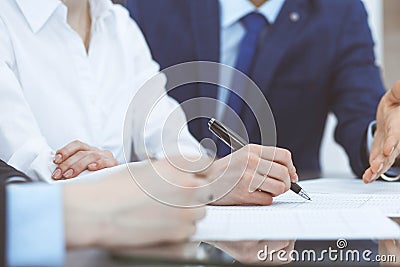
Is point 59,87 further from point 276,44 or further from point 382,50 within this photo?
point 382,50

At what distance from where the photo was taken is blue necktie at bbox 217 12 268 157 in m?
1.53

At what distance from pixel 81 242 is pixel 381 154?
0.64 metres

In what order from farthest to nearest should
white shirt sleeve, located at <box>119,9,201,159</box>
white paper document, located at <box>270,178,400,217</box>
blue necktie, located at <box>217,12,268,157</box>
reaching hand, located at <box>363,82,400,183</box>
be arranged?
1. blue necktie, located at <box>217,12,268,157</box>
2. white shirt sleeve, located at <box>119,9,201,159</box>
3. reaching hand, located at <box>363,82,400,183</box>
4. white paper document, located at <box>270,178,400,217</box>

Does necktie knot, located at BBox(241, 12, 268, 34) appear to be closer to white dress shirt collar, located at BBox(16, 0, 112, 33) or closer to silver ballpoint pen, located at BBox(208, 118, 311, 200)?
white dress shirt collar, located at BBox(16, 0, 112, 33)

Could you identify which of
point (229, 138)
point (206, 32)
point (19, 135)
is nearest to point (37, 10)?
point (19, 135)

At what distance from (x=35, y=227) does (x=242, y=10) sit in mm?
1098

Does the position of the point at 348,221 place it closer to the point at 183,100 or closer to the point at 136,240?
the point at 136,240

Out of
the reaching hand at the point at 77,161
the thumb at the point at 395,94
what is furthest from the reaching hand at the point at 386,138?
the reaching hand at the point at 77,161

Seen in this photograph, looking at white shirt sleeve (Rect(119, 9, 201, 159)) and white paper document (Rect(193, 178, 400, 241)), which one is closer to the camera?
white paper document (Rect(193, 178, 400, 241))

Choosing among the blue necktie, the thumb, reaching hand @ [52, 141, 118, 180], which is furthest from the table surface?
the blue necktie

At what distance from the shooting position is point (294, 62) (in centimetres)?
159

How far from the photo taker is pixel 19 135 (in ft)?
3.16

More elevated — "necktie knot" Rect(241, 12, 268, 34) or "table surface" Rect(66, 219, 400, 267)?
"table surface" Rect(66, 219, 400, 267)

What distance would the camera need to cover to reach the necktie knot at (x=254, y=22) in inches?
61.6
